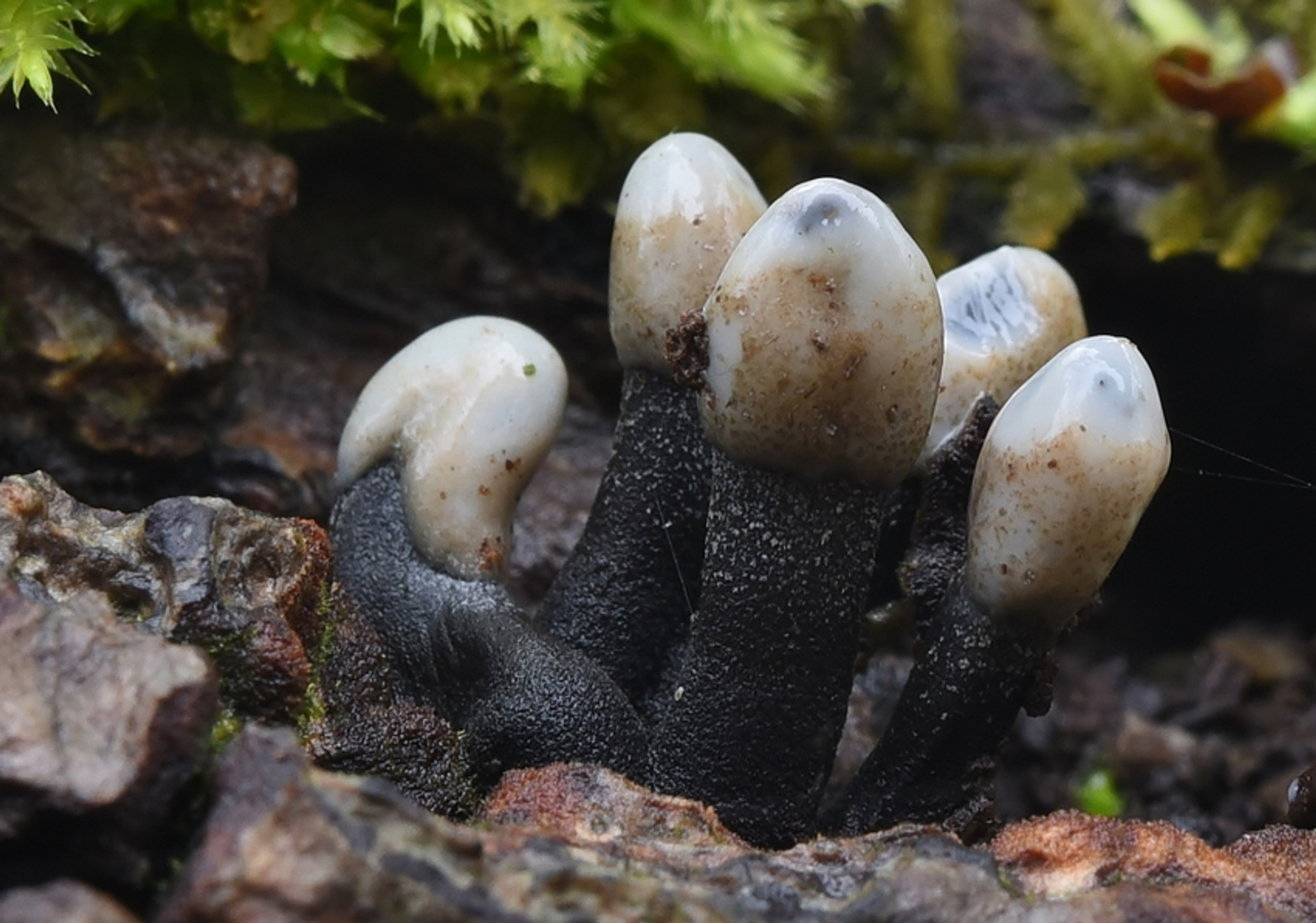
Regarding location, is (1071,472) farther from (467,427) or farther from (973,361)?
(467,427)

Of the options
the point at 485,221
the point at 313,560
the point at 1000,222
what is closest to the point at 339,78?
the point at 485,221

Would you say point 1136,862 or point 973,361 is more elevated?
point 973,361

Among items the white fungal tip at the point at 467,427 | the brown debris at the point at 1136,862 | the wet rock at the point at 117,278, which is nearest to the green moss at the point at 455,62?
the wet rock at the point at 117,278

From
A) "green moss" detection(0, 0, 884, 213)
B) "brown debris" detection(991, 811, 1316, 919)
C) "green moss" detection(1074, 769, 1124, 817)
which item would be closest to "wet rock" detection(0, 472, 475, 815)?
"brown debris" detection(991, 811, 1316, 919)

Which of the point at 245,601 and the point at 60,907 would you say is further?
the point at 245,601

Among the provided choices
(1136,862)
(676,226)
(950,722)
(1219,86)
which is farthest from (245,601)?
(1219,86)

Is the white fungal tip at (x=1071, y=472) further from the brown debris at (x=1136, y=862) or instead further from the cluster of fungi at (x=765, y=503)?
the brown debris at (x=1136, y=862)
